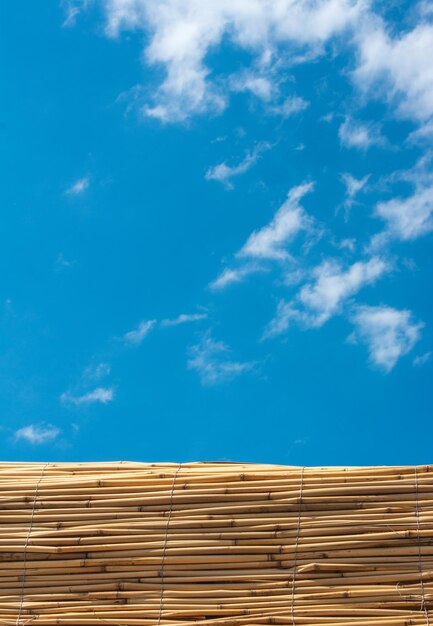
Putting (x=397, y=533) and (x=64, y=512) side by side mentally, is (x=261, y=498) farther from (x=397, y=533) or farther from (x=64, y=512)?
(x=64, y=512)

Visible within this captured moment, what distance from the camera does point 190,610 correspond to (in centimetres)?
332

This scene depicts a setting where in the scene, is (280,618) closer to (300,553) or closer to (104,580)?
(300,553)

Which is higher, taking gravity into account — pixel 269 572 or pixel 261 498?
pixel 261 498

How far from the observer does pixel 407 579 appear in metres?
3.27

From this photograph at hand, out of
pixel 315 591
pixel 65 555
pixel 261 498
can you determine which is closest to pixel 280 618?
pixel 315 591

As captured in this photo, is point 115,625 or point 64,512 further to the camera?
point 64,512

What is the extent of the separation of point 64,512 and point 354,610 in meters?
1.07

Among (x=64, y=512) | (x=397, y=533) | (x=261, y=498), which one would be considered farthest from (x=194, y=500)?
(x=397, y=533)

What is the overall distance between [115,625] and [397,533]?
0.96 meters

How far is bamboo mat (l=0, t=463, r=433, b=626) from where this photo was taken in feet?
10.8

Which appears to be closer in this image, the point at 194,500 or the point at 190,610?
the point at 190,610

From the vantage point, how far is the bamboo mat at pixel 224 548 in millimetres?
3289

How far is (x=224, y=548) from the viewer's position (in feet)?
11.2

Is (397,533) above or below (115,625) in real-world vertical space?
above
